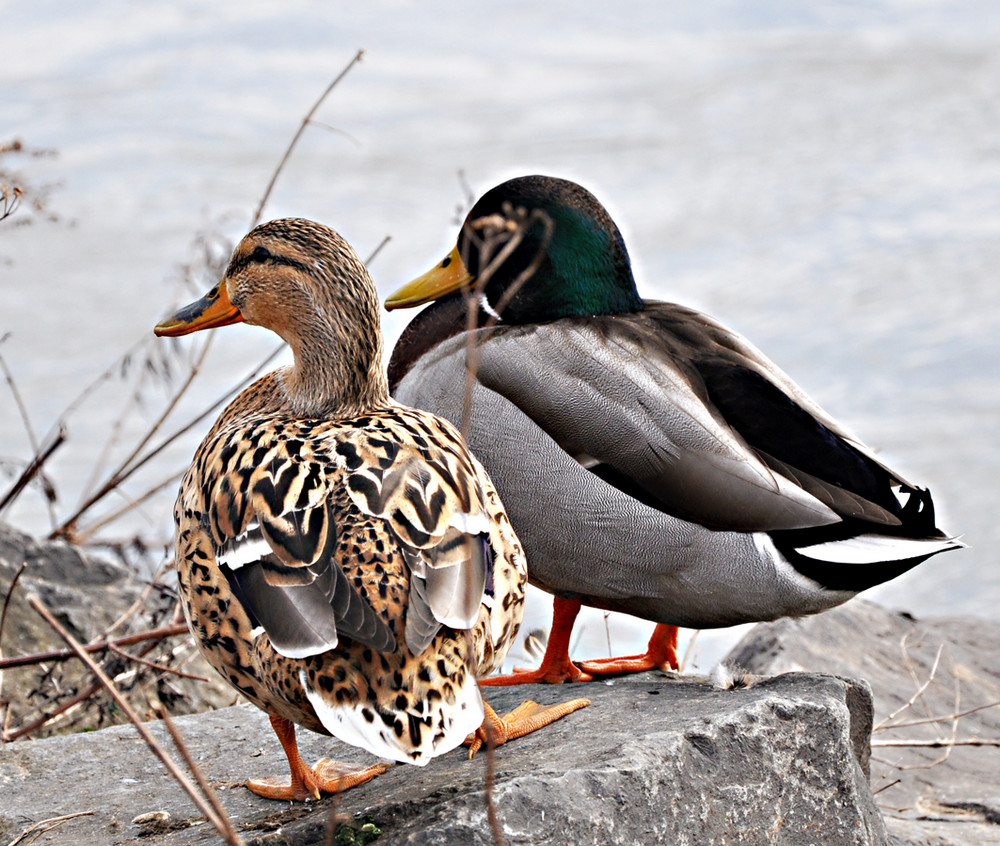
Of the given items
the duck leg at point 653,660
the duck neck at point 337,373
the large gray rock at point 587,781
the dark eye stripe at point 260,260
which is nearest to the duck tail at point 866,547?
the large gray rock at point 587,781

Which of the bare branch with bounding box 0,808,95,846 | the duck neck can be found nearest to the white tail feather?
the duck neck

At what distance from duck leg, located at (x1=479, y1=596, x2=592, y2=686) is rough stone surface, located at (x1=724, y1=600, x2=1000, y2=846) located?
0.50 metres

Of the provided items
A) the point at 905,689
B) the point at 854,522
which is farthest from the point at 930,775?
the point at 854,522

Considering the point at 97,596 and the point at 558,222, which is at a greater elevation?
the point at 558,222

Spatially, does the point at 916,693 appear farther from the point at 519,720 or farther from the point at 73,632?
the point at 73,632

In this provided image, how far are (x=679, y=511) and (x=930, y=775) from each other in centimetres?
147

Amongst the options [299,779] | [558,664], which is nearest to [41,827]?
[299,779]

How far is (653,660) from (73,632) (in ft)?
6.27

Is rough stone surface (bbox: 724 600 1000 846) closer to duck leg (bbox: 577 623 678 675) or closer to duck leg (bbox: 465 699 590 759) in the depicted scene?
duck leg (bbox: 577 623 678 675)

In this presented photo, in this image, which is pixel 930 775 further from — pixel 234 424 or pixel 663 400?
pixel 234 424

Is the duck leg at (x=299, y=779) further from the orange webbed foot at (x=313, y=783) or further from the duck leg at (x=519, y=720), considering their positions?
the duck leg at (x=519, y=720)

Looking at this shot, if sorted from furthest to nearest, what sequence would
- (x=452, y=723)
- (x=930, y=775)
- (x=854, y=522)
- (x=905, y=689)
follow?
(x=905, y=689) < (x=930, y=775) < (x=854, y=522) < (x=452, y=723)

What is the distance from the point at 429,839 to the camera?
2.50 meters

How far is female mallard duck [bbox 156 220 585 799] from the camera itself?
2.46 m
